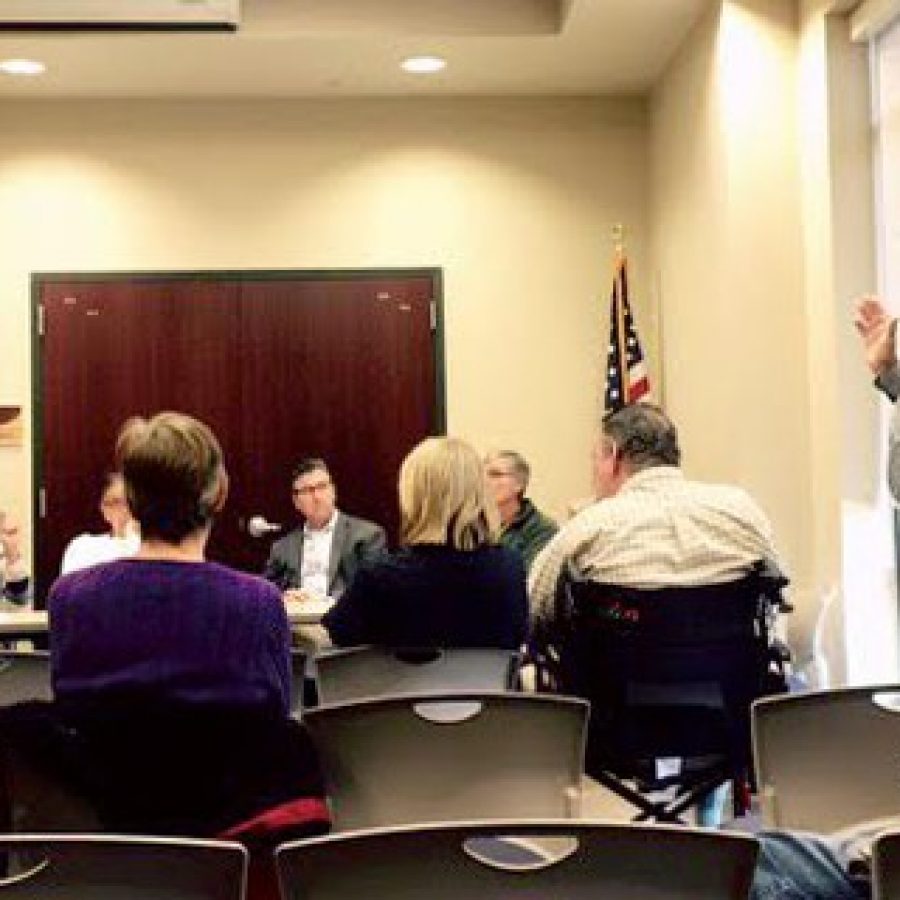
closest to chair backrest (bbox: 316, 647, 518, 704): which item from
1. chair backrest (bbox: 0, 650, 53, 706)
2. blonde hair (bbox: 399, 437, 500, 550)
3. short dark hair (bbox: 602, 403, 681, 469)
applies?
blonde hair (bbox: 399, 437, 500, 550)

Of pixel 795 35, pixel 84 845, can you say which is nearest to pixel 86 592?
pixel 84 845

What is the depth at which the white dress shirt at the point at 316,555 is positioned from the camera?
6496 millimetres

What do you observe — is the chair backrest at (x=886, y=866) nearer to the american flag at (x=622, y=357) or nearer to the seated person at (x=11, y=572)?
the seated person at (x=11, y=572)

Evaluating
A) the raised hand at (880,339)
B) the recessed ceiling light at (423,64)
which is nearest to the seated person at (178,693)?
the raised hand at (880,339)

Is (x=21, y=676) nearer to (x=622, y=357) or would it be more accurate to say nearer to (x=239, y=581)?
(x=239, y=581)

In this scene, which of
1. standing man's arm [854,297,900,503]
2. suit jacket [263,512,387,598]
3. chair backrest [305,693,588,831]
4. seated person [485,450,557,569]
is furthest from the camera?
suit jacket [263,512,387,598]

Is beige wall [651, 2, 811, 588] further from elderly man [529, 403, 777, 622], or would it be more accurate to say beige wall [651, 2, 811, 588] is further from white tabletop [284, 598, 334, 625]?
elderly man [529, 403, 777, 622]

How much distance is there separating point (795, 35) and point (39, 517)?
4.30m

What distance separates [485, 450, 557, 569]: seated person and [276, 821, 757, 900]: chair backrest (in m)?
4.29

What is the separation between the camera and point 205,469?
2.65 meters

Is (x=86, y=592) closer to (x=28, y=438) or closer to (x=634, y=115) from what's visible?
(x=28, y=438)

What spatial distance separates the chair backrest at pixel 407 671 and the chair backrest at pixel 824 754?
1.10m

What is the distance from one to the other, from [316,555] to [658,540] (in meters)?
2.87

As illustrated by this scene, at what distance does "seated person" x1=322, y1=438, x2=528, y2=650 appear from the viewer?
12.5 ft
